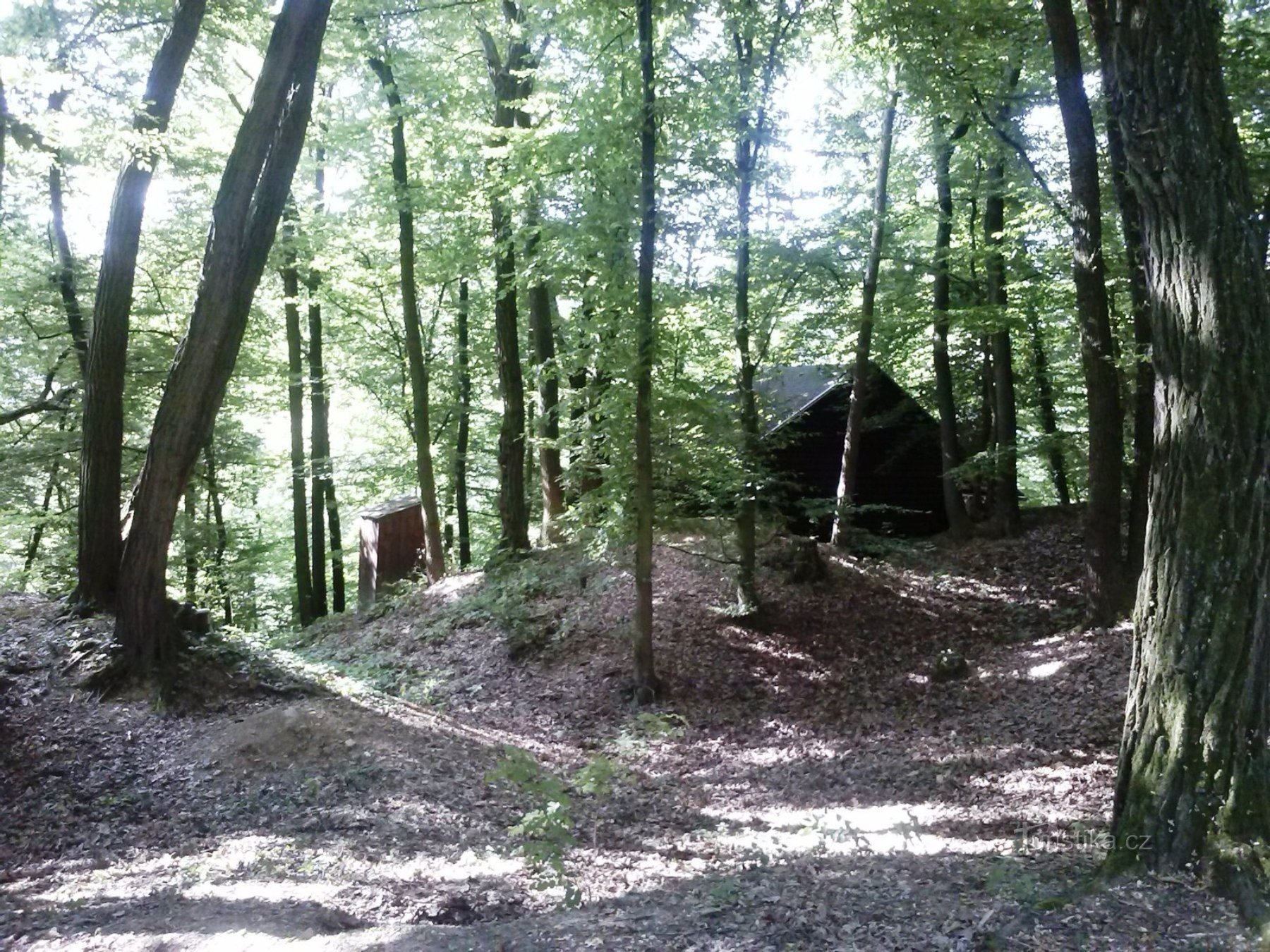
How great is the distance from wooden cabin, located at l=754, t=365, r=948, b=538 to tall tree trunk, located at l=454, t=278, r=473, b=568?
7804 mm

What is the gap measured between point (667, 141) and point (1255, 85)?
628cm

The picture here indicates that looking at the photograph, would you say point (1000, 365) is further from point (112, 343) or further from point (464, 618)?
point (112, 343)

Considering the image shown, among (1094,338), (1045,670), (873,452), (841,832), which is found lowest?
(841,832)

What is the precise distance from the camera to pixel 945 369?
1596 centimetres

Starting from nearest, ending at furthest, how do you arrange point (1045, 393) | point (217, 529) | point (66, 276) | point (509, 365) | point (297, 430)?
point (66, 276) → point (509, 365) → point (1045, 393) → point (297, 430) → point (217, 529)

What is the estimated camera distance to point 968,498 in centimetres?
1755

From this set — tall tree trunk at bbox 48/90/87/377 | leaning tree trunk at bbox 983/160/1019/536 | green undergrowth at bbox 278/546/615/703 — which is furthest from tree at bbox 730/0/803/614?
tall tree trunk at bbox 48/90/87/377

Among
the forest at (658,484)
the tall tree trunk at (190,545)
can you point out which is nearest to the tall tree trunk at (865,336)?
the forest at (658,484)

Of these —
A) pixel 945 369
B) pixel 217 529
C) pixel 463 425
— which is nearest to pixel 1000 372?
pixel 945 369

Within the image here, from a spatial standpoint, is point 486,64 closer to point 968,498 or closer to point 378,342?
point 378,342

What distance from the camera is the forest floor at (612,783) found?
449 cm

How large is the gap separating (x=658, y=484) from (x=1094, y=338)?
17.4ft

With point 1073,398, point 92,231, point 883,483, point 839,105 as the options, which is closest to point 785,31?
point 839,105

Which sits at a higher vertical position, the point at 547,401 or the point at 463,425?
the point at 463,425
